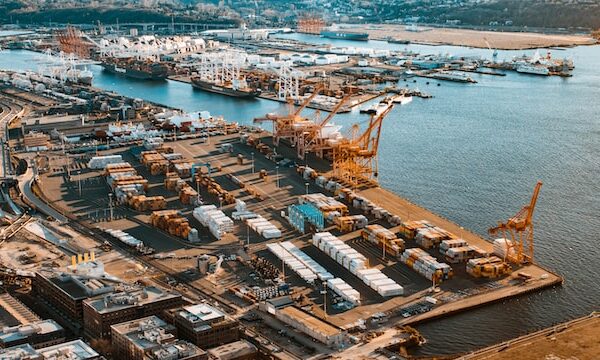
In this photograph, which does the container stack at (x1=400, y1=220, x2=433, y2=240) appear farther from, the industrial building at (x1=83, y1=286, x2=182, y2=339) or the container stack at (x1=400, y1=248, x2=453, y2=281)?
the industrial building at (x1=83, y1=286, x2=182, y2=339)

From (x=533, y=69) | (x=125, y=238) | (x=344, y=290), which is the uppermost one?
(x=533, y=69)

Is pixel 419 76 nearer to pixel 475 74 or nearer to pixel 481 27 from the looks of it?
pixel 475 74

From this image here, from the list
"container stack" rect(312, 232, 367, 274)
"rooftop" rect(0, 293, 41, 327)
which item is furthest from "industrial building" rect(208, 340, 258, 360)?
"container stack" rect(312, 232, 367, 274)

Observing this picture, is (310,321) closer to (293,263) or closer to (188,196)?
(293,263)

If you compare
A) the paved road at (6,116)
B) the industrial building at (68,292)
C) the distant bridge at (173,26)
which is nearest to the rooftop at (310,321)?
the industrial building at (68,292)

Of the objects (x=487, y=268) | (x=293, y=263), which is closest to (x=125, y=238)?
(x=293, y=263)

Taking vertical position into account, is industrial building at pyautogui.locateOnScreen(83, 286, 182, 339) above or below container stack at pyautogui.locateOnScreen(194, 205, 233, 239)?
above

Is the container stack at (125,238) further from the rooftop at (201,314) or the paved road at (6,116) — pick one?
the paved road at (6,116)
